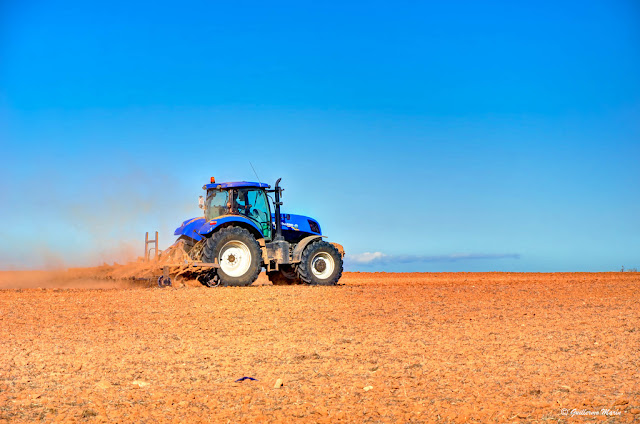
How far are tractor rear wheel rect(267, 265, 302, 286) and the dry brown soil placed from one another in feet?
14.1

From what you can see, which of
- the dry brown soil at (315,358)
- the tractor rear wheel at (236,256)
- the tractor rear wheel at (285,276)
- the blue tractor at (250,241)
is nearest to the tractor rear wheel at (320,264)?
the blue tractor at (250,241)

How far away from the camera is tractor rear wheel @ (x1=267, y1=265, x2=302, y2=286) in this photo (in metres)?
19.1

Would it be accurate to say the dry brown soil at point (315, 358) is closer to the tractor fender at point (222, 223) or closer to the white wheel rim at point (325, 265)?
the tractor fender at point (222, 223)

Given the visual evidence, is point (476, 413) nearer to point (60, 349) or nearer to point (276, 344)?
point (276, 344)

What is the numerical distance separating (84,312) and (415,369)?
7335mm

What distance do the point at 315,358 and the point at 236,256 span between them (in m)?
8.61

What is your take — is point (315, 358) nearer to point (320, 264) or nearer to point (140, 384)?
point (140, 384)

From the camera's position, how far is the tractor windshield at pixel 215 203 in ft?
57.3

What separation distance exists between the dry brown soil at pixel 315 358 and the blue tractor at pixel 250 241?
2046 mm

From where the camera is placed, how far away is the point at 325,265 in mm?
18281

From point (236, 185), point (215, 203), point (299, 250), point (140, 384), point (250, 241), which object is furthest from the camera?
point (299, 250)

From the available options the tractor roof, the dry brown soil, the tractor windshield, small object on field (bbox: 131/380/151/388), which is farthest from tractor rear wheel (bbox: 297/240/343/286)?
small object on field (bbox: 131/380/151/388)

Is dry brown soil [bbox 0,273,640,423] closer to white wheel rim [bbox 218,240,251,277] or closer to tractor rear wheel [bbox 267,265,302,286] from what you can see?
white wheel rim [bbox 218,240,251,277]

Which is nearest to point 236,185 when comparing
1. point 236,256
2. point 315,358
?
point 236,256
